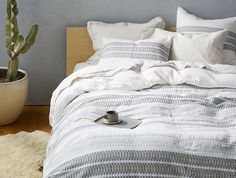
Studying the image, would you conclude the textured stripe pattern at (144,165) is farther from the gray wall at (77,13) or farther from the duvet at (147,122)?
the gray wall at (77,13)

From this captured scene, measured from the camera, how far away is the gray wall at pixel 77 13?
3.80 metres

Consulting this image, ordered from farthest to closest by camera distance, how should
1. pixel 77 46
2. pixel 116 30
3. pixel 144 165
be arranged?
pixel 77 46 < pixel 116 30 < pixel 144 165

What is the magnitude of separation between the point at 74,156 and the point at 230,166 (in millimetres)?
653

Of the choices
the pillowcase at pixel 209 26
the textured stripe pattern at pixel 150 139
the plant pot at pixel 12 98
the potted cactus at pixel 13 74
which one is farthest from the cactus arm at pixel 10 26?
the pillowcase at pixel 209 26

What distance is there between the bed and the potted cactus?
66 centimetres

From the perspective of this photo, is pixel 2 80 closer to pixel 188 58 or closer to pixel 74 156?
pixel 188 58

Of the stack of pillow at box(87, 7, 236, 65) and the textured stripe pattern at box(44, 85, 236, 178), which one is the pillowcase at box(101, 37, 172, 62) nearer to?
the stack of pillow at box(87, 7, 236, 65)

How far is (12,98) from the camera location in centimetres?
347

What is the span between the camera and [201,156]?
1.93 m

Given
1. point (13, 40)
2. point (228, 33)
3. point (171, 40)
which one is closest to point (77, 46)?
point (13, 40)

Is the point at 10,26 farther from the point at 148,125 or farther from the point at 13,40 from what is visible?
the point at 148,125

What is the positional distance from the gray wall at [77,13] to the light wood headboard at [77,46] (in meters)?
0.10

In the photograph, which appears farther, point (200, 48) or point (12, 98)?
point (12, 98)

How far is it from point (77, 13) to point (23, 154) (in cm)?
132
